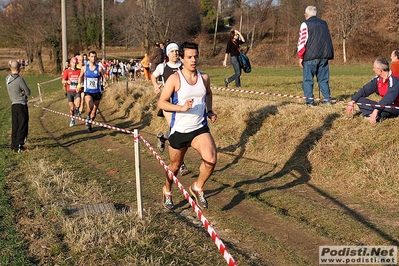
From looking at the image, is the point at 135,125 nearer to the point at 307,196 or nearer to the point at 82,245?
the point at 307,196

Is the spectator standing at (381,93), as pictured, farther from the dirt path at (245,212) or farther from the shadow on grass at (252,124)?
the shadow on grass at (252,124)

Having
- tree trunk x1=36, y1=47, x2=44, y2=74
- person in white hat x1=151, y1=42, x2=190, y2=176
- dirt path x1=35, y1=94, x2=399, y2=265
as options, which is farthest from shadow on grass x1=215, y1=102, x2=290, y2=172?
tree trunk x1=36, y1=47, x2=44, y2=74

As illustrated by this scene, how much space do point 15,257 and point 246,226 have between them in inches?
103

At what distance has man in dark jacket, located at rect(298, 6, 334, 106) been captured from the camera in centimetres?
968

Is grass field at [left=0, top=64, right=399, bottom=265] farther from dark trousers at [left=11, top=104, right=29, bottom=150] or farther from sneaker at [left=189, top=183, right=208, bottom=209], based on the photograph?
dark trousers at [left=11, top=104, right=29, bottom=150]

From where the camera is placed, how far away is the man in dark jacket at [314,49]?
9.68 metres

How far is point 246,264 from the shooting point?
458 cm

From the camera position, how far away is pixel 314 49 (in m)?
9.71

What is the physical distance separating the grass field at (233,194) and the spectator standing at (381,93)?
19cm

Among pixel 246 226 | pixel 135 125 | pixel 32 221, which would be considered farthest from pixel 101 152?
pixel 246 226

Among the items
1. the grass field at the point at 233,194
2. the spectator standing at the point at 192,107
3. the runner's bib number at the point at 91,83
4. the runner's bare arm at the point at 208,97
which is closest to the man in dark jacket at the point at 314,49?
the grass field at the point at 233,194

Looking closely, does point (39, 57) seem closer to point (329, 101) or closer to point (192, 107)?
point (329, 101)

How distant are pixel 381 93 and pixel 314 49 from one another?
82.2 inches

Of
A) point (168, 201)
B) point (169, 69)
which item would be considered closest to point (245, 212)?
point (168, 201)
